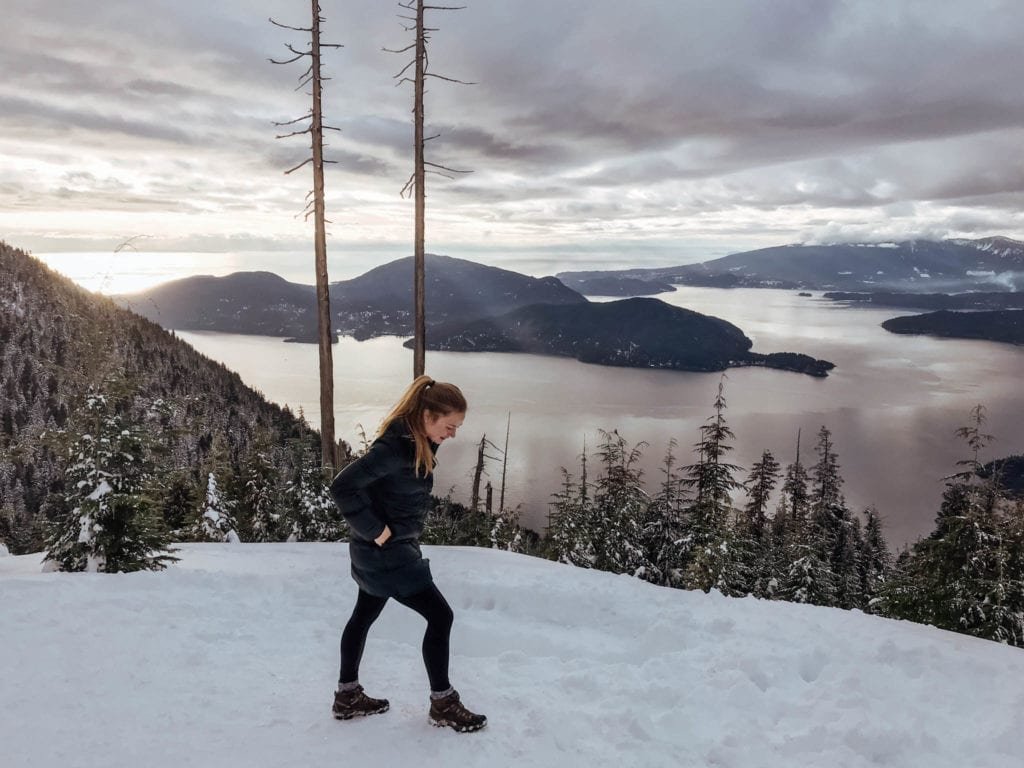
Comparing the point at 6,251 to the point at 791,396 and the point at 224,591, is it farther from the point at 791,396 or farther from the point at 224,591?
the point at 791,396

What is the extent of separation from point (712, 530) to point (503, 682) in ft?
69.4

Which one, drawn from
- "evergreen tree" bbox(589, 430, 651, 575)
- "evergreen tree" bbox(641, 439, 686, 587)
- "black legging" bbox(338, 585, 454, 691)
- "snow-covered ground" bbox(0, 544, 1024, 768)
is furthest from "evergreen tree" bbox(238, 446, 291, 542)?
"black legging" bbox(338, 585, 454, 691)

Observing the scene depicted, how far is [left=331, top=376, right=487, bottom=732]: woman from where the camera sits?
3207 millimetres

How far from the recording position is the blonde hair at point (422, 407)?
3306mm

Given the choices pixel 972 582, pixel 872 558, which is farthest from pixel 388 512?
pixel 872 558

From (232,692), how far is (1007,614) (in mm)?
13763

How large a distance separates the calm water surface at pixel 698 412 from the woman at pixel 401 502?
4900 cm

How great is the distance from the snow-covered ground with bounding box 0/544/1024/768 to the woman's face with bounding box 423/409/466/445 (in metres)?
1.84

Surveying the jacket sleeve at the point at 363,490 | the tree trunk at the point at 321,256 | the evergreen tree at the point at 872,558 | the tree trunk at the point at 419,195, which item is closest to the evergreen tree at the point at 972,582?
Result: the tree trunk at the point at 419,195

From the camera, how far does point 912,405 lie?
132 meters

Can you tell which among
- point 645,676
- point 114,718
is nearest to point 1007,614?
point 645,676

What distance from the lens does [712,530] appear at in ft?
77.8

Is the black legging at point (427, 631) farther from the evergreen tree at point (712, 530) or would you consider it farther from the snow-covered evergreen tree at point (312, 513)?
the evergreen tree at point (712, 530)

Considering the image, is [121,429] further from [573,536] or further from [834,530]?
[834,530]
